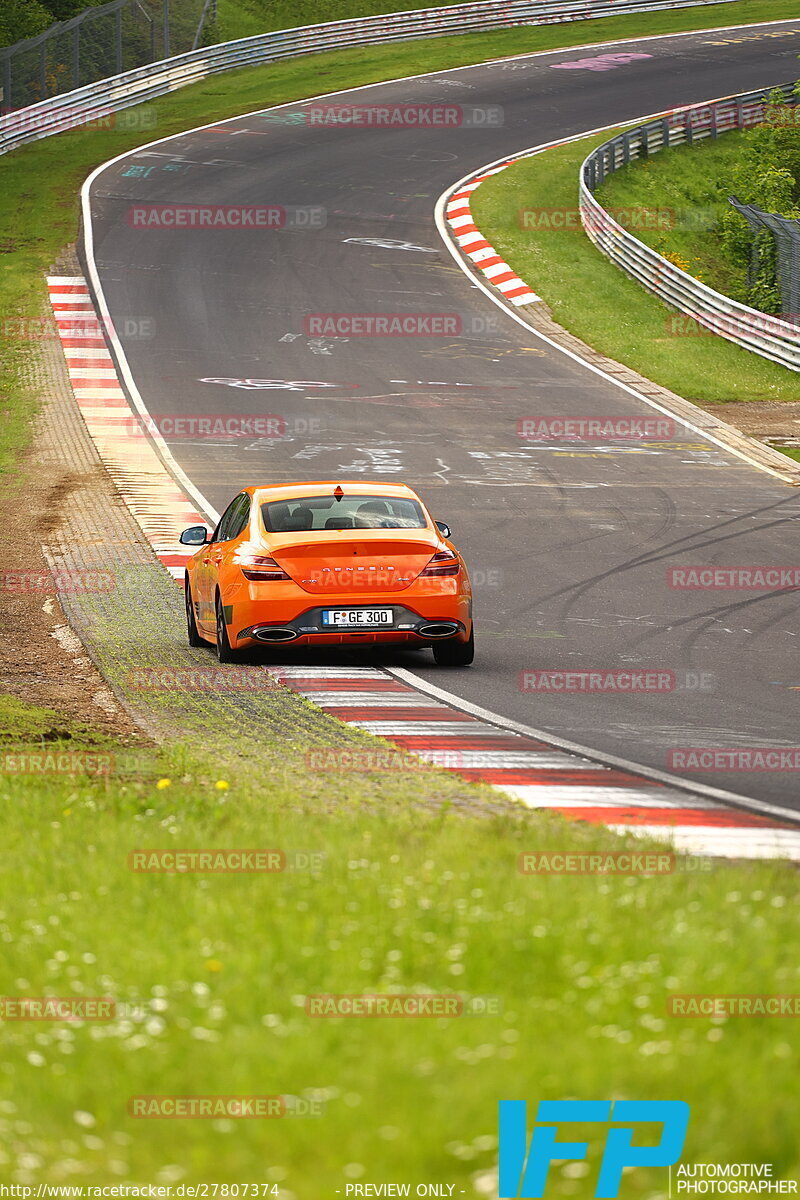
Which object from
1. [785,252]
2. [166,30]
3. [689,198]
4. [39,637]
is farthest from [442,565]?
[166,30]

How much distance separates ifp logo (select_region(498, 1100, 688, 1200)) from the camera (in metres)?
3.67

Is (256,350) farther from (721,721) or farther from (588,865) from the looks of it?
(588,865)

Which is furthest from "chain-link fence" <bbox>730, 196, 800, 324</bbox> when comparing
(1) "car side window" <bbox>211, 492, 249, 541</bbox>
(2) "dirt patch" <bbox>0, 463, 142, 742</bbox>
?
(1) "car side window" <bbox>211, 492, 249, 541</bbox>

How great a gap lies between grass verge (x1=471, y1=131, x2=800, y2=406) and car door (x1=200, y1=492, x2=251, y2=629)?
1847cm

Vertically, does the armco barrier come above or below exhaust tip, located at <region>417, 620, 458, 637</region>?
above

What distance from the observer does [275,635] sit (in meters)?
12.8

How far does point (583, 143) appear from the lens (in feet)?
168

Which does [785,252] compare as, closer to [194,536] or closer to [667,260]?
[667,260]

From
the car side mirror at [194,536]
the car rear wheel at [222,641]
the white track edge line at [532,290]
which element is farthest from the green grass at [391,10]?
the car rear wheel at [222,641]

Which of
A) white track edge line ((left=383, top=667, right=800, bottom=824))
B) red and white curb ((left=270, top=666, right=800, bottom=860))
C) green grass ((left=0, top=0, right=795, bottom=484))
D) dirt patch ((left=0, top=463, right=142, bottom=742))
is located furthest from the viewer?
green grass ((left=0, top=0, right=795, bottom=484))

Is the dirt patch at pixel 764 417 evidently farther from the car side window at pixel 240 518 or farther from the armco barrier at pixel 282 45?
the armco barrier at pixel 282 45

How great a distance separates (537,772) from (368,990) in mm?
4402

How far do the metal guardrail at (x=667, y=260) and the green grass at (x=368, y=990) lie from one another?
95.4 ft

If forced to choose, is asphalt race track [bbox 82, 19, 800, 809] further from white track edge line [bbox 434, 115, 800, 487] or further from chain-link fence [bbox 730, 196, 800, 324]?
chain-link fence [bbox 730, 196, 800, 324]
